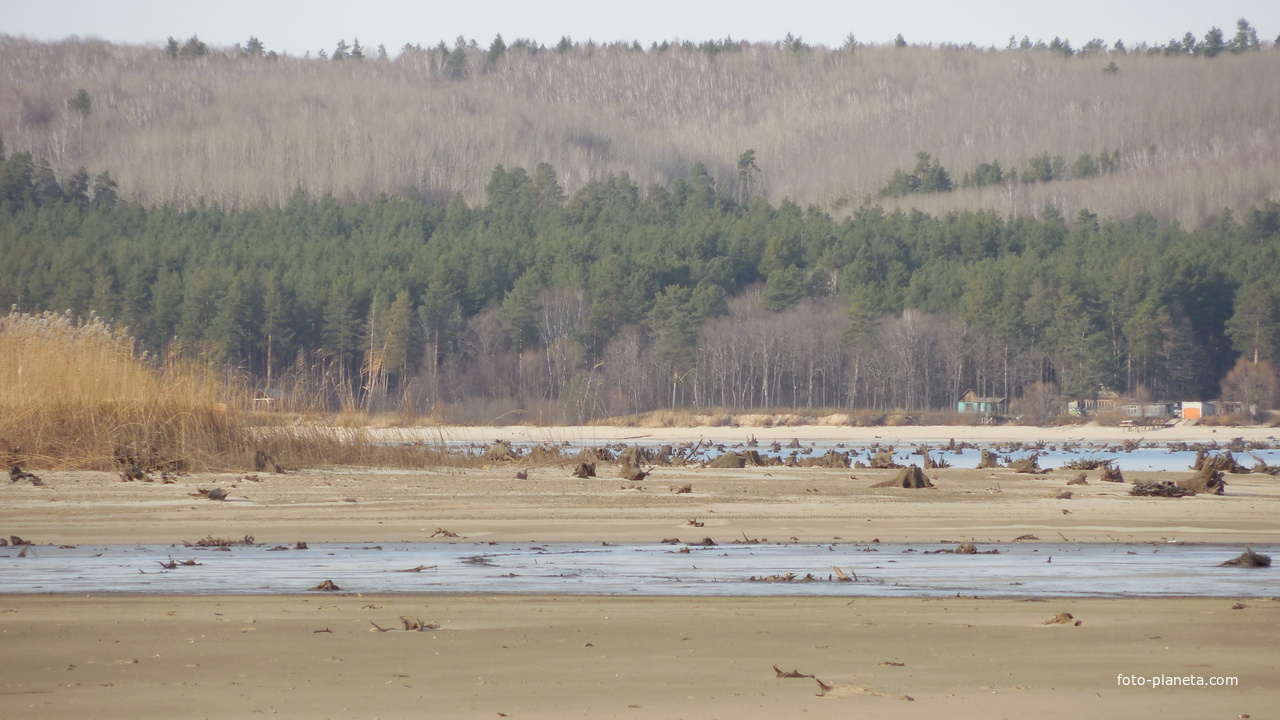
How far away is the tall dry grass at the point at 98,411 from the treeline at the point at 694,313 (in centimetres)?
5068

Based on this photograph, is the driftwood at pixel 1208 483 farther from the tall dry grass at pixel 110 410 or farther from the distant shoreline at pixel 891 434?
the distant shoreline at pixel 891 434

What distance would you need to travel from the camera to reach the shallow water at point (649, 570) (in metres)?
9.05

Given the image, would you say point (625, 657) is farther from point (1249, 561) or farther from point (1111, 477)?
point (1111, 477)

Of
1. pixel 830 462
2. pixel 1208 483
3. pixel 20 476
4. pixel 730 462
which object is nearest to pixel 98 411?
pixel 20 476

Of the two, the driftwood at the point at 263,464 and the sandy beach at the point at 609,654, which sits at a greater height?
the driftwood at the point at 263,464

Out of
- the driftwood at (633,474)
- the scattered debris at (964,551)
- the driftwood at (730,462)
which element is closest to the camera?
the scattered debris at (964,551)

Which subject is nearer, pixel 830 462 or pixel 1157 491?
pixel 1157 491

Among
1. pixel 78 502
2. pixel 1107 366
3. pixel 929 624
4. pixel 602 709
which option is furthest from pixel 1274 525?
pixel 1107 366

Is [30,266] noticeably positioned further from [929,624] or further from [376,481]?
[929,624]

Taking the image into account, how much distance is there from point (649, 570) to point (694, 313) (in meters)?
76.0

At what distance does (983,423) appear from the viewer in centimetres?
7238

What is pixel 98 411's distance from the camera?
63.0 ft

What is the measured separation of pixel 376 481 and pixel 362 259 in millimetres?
81462

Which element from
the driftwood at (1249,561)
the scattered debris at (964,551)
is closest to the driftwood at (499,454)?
the scattered debris at (964,551)
